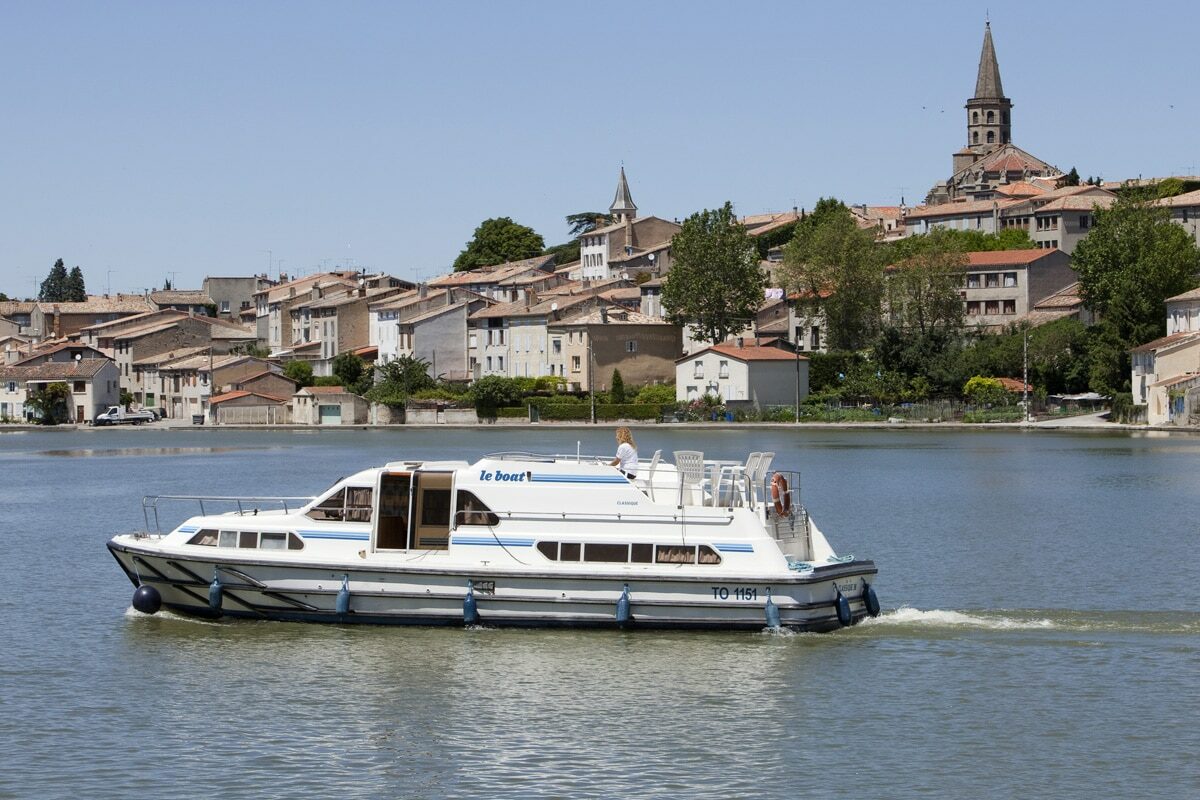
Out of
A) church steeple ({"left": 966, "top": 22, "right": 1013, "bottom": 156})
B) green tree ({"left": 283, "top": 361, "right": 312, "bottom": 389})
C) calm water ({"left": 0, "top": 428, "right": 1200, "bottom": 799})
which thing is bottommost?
calm water ({"left": 0, "top": 428, "right": 1200, "bottom": 799})

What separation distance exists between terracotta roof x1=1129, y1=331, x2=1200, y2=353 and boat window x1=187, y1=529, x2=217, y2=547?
228 feet

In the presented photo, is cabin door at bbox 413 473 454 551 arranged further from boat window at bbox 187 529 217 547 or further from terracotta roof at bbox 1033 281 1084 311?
terracotta roof at bbox 1033 281 1084 311

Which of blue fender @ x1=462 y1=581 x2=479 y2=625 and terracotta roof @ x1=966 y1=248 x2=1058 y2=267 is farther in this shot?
terracotta roof @ x1=966 y1=248 x2=1058 y2=267

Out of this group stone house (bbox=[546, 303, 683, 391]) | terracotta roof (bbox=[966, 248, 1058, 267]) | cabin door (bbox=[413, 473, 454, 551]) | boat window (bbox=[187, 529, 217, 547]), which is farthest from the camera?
stone house (bbox=[546, 303, 683, 391])

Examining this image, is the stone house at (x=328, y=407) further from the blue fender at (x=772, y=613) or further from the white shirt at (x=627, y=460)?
the blue fender at (x=772, y=613)

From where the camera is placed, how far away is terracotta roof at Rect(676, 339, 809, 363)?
341 ft

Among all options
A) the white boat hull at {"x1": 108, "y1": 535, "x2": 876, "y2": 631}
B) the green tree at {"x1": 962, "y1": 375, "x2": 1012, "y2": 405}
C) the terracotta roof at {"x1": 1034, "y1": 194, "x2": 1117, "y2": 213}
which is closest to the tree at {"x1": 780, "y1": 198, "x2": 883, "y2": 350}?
the green tree at {"x1": 962, "y1": 375, "x2": 1012, "y2": 405}

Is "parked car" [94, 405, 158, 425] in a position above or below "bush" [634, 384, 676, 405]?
below

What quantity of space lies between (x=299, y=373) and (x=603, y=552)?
102321 millimetres

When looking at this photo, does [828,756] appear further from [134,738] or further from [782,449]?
[782,449]

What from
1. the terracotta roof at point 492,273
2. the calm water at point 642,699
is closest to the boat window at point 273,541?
the calm water at point 642,699

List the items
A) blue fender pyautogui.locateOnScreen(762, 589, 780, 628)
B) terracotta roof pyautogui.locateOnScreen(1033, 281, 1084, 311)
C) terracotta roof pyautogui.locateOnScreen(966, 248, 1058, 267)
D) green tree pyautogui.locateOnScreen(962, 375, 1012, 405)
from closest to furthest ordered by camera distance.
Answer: blue fender pyautogui.locateOnScreen(762, 589, 780, 628), green tree pyautogui.locateOnScreen(962, 375, 1012, 405), terracotta roof pyautogui.locateOnScreen(1033, 281, 1084, 311), terracotta roof pyautogui.locateOnScreen(966, 248, 1058, 267)

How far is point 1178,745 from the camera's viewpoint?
21.0 metres

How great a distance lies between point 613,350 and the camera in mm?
112750
